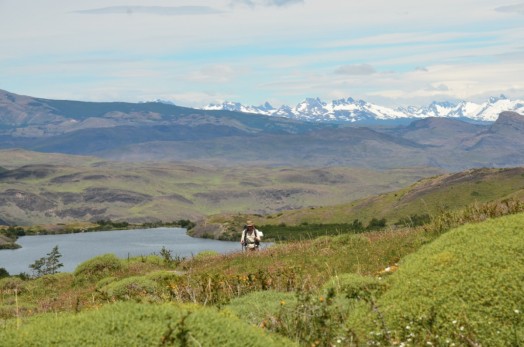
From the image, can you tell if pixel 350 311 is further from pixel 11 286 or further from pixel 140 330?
pixel 11 286

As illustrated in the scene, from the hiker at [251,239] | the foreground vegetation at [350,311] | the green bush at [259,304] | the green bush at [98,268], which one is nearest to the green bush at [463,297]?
the foreground vegetation at [350,311]

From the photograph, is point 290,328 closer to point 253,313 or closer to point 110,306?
point 253,313

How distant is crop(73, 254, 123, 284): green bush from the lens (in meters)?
34.5

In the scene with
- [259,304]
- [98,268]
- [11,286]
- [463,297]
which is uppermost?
[463,297]

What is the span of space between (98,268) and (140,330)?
2821cm

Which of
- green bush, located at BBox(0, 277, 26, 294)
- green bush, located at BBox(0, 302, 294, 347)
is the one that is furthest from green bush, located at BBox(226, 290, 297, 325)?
green bush, located at BBox(0, 277, 26, 294)

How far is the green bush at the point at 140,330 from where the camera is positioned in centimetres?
809

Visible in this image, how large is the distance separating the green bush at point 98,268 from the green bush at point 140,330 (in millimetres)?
26127

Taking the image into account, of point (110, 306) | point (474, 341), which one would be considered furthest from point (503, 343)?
point (110, 306)

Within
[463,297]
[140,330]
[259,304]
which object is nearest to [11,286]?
[259,304]

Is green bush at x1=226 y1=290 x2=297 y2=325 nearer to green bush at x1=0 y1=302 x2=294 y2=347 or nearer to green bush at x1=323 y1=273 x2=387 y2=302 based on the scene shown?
green bush at x1=323 y1=273 x2=387 y2=302

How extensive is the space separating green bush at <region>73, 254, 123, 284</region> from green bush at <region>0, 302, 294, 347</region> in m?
26.1

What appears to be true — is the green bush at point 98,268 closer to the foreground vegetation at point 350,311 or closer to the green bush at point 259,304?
the foreground vegetation at point 350,311

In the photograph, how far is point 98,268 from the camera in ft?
116
